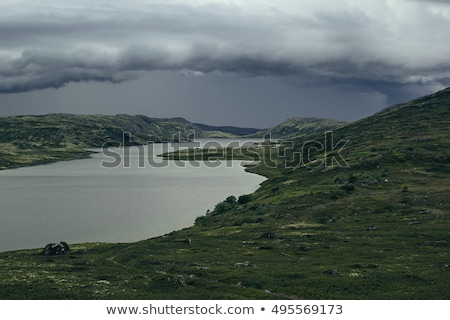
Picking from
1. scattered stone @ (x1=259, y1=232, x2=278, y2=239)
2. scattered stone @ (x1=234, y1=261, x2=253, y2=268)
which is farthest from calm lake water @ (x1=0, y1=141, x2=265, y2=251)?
scattered stone @ (x1=234, y1=261, x2=253, y2=268)

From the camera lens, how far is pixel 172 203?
171m

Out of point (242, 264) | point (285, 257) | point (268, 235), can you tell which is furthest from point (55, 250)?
point (285, 257)

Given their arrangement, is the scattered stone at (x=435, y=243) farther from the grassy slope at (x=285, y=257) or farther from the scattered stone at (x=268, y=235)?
the scattered stone at (x=268, y=235)

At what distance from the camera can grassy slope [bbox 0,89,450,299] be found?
54.3 m

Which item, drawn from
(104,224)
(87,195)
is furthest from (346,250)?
(87,195)

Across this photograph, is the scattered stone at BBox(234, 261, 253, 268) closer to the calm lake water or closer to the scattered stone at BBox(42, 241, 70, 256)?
the scattered stone at BBox(42, 241, 70, 256)

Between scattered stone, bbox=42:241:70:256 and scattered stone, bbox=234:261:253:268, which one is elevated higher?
scattered stone, bbox=234:261:253:268

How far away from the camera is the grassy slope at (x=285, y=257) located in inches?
2140

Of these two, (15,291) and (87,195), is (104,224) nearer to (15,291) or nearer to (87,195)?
(87,195)

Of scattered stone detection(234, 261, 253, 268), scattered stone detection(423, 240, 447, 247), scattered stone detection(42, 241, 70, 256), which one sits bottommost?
scattered stone detection(42, 241, 70, 256)

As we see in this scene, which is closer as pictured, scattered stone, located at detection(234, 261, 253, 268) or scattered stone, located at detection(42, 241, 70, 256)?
scattered stone, located at detection(234, 261, 253, 268)

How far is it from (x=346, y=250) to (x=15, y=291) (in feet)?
173

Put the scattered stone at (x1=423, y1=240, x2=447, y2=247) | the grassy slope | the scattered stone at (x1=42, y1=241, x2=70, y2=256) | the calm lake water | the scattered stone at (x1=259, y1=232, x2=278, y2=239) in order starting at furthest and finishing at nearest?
the calm lake water < the scattered stone at (x1=259, y1=232, x2=278, y2=239) < the scattered stone at (x1=42, y1=241, x2=70, y2=256) < the scattered stone at (x1=423, y1=240, x2=447, y2=247) < the grassy slope
